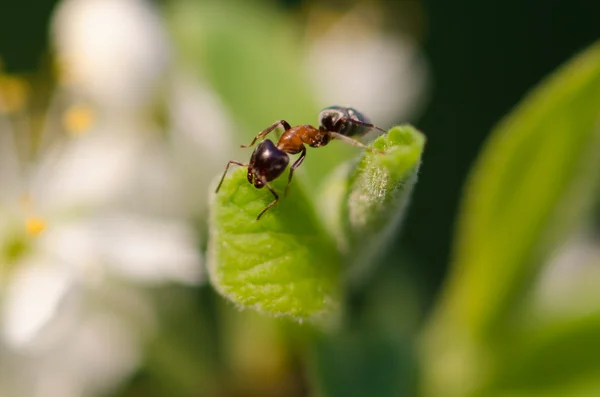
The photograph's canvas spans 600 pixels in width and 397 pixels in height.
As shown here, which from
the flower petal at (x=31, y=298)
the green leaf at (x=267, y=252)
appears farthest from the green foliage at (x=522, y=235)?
the flower petal at (x=31, y=298)

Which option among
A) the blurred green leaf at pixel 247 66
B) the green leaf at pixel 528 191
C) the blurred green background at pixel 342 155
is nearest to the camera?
the green leaf at pixel 528 191

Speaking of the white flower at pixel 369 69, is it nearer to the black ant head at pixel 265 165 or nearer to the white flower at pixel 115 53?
the white flower at pixel 115 53

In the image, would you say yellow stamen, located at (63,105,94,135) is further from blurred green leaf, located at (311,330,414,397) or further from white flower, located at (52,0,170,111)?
blurred green leaf, located at (311,330,414,397)

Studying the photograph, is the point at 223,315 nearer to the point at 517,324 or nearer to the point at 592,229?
the point at 517,324

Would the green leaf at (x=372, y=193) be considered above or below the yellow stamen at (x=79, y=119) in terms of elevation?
above

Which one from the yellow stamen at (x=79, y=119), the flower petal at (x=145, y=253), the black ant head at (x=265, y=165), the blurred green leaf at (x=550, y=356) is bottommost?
the flower petal at (x=145, y=253)

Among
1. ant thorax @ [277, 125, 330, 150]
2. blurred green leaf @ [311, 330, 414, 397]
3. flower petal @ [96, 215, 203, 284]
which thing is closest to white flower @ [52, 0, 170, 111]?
flower petal @ [96, 215, 203, 284]

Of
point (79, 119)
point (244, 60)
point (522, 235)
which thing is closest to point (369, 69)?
point (244, 60)
